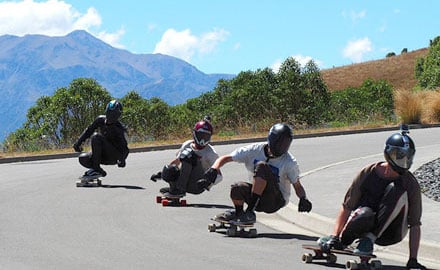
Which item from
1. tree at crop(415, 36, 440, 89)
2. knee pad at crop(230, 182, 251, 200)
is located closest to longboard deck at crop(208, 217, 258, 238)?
knee pad at crop(230, 182, 251, 200)

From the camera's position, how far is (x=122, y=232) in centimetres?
970

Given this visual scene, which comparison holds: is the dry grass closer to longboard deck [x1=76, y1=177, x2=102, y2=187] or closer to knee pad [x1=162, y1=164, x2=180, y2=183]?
longboard deck [x1=76, y1=177, x2=102, y2=187]

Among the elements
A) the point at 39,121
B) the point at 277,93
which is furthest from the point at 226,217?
the point at 39,121

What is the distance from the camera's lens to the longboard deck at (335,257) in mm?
7379

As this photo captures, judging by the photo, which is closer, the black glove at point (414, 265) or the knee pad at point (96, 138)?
the black glove at point (414, 265)

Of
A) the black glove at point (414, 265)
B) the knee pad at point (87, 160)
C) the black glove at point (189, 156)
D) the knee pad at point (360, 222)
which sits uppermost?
the black glove at point (189, 156)

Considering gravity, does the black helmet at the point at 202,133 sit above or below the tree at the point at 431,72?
below

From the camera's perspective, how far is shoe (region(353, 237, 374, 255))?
734 centimetres

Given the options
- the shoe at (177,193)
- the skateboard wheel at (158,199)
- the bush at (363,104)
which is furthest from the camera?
the bush at (363,104)

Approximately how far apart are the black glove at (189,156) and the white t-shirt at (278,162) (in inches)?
95.2

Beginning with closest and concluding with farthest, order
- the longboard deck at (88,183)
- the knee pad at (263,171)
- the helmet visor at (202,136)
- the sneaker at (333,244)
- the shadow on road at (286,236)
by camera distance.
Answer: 1. the sneaker at (333,244)
2. the knee pad at (263,171)
3. the shadow on road at (286,236)
4. the helmet visor at (202,136)
5. the longboard deck at (88,183)

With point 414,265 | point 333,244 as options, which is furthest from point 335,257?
point 414,265

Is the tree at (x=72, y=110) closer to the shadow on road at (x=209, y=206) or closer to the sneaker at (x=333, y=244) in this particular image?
the shadow on road at (x=209, y=206)

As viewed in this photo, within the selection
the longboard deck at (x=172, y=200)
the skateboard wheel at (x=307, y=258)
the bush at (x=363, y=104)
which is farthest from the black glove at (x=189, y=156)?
the bush at (x=363, y=104)
